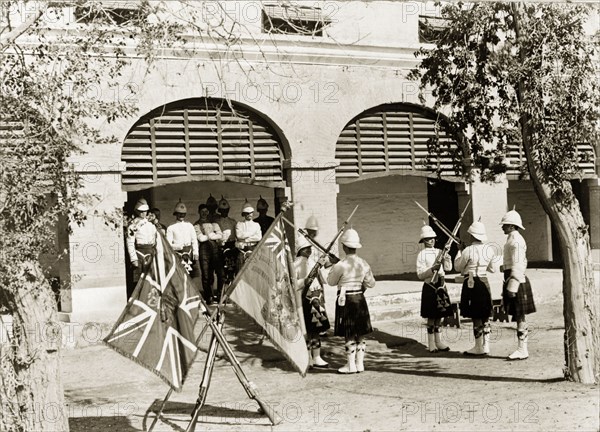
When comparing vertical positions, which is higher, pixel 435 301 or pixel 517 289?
pixel 517 289

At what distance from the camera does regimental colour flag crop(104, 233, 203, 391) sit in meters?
7.60

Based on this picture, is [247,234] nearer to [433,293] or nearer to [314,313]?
[314,313]

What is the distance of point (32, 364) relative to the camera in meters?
6.79

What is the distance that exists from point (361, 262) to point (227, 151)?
15.0 ft

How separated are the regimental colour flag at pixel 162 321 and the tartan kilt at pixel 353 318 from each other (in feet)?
9.35

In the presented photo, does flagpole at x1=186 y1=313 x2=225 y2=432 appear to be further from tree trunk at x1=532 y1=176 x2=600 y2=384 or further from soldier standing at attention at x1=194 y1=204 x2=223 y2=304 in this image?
soldier standing at attention at x1=194 y1=204 x2=223 y2=304

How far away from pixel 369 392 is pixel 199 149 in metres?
6.03

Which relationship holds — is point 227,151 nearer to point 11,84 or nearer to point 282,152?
point 282,152

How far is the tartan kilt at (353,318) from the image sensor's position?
34.2ft

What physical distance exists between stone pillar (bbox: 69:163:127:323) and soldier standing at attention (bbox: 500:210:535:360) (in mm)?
5988

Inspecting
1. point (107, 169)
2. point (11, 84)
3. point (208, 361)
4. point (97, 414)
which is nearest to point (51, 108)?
point (11, 84)

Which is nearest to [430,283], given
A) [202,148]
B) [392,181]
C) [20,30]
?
[202,148]

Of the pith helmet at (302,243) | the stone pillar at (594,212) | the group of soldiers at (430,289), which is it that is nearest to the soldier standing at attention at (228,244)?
the pith helmet at (302,243)

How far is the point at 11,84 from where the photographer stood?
714cm
